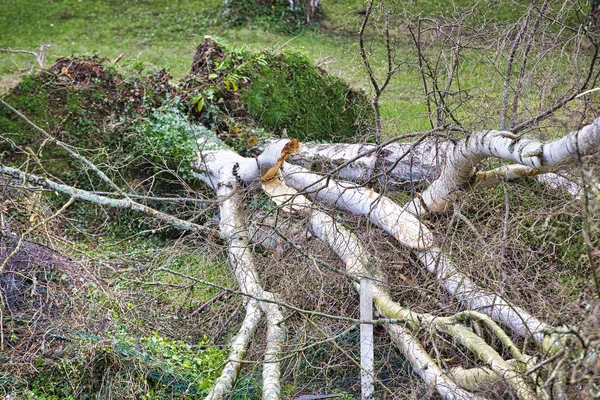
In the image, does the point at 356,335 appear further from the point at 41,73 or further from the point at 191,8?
the point at 191,8

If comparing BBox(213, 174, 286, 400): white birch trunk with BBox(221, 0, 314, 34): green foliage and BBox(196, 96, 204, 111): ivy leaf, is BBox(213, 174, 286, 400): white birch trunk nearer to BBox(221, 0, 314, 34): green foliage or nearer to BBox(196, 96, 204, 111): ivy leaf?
BBox(196, 96, 204, 111): ivy leaf

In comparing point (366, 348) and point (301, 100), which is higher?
point (301, 100)

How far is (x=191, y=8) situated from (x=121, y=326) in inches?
443

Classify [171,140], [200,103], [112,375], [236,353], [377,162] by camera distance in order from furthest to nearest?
[200,103], [171,140], [377,162], [236,353], [112,375]

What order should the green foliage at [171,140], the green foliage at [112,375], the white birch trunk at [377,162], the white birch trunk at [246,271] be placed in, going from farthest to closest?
the green foliage at [171,140] < the white birch trunk at [377,162] < the green foliage at [112,375] < the white birch trunk at [246,271]

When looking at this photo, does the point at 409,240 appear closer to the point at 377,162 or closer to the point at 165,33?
A: the point at 377,162

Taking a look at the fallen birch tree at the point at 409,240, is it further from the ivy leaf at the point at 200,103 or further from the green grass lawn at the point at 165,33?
the green grass lawn at the point at 165,33

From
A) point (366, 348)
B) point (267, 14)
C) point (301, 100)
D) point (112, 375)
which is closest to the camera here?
point (366, 348)

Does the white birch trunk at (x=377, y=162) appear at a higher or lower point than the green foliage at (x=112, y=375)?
higher

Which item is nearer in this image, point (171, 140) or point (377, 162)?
point (377, 162)

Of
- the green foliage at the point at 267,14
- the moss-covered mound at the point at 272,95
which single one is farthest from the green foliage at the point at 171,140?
the green foliage at the point at 267,14

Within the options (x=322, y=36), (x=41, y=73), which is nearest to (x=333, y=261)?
(x=41, y=73)

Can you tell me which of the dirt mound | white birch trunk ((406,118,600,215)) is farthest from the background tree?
the dirt mound

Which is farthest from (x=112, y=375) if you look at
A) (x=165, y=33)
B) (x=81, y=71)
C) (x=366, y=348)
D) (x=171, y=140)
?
(x=165, y=33)
